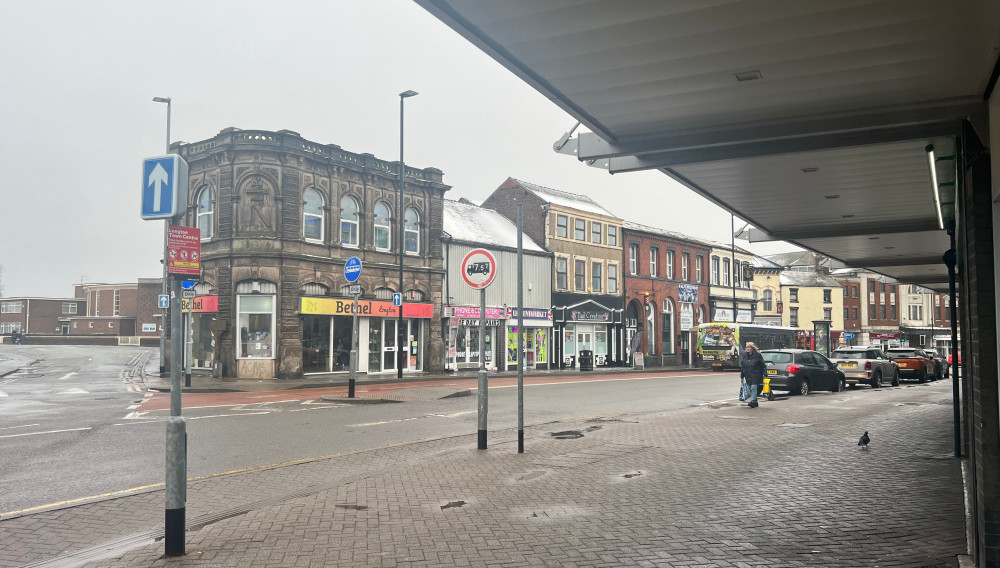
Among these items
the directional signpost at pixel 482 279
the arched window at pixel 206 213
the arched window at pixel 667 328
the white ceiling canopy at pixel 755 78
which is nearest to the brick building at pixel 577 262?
the arched window at pixel 667 328

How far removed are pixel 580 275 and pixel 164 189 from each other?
41.0 m

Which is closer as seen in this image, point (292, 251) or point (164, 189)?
point (164, 189)

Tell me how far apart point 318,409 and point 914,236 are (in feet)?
45.2

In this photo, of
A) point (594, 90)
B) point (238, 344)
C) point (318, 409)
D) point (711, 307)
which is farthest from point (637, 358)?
point (594, 90)

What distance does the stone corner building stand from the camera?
30031 mm

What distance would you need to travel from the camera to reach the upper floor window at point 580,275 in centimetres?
4600

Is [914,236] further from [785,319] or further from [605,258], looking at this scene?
[785,319]

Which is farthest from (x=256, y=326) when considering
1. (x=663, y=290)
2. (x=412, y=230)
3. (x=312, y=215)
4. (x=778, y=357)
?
(x=663, y=290)

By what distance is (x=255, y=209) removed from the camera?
2997 centimetres

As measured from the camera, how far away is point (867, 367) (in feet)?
88.3

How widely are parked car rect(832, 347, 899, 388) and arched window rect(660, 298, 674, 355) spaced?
79.2 feet

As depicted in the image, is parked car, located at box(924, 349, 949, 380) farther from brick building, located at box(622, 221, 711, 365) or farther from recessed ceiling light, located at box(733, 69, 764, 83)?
recessed ceiling light, located at box(733, 69, 764, 83)

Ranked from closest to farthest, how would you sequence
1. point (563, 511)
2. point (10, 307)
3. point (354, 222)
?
1. point (563, 511)
2. point (354, 222)
3. point (10, 307)

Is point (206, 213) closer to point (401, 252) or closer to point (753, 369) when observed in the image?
point (401, 252)
